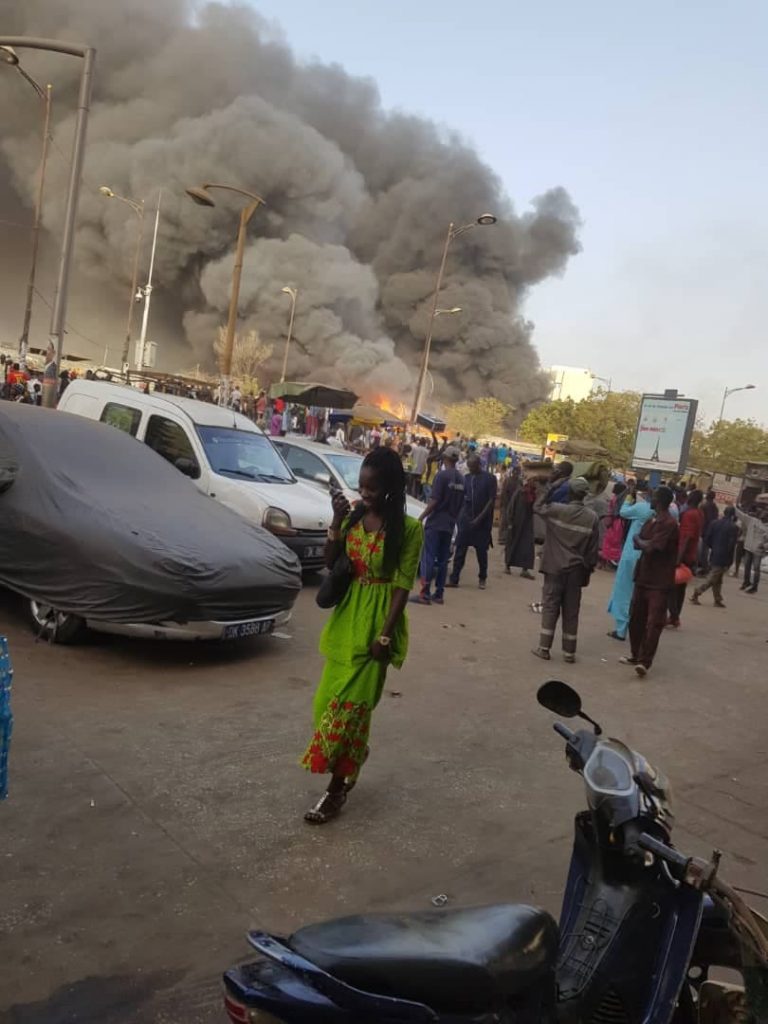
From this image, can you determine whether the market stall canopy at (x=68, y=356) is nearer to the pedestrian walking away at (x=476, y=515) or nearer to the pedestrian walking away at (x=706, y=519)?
the pedestrian walking away at (x=476, y=515)

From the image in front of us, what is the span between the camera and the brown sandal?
11.5ft

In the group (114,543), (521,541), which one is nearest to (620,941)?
(114,543)

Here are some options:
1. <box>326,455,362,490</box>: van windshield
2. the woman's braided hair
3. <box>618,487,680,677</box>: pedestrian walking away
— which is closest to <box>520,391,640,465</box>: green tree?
<box>326,455,362,490</box>: van windshield

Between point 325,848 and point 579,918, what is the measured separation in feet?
5.10

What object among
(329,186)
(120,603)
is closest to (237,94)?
(329,186)

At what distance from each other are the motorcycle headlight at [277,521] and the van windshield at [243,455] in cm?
65

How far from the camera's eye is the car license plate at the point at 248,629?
5.25 metres

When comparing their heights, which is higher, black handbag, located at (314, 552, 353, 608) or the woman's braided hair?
the woman's braided hair

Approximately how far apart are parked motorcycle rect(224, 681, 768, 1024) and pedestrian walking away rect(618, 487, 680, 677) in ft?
15.3

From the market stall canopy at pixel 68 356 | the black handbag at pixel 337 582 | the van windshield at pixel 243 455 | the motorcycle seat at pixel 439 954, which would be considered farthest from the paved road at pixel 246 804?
the market stall canopy at pixel 68 356

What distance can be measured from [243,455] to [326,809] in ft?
18.0

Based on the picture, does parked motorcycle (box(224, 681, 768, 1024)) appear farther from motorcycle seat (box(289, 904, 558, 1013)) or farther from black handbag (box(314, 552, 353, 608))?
black handbag (box(314, 552, 353, 608))

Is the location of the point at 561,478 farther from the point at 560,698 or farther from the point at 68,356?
the point at 68,356

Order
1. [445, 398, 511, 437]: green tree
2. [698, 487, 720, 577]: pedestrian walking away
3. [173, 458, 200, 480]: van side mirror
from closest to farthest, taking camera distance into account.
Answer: [173, 458, 200, 480]: van side mirror < [698, 487, 720, 577]: pedestrian walking away < [445, 398, 511, 437]: green tree
